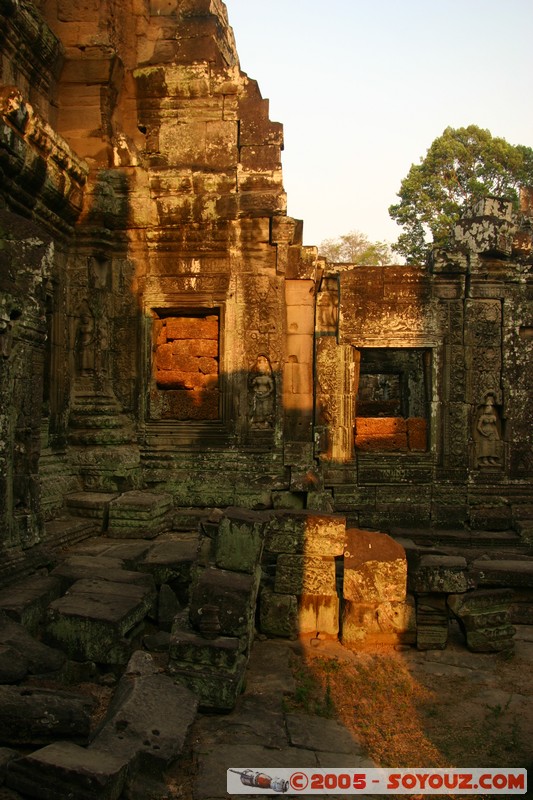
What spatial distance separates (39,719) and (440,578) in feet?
10.6

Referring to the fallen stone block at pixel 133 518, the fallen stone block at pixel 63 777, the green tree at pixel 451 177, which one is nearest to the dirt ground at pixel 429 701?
the fallen stone block at pixel 63 777

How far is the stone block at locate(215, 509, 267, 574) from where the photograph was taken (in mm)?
4941

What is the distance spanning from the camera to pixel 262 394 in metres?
Answer: 8.05

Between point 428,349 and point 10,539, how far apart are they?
19.6 feet

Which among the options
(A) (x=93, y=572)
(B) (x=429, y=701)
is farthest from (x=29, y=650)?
(B) (x=429, y=701)

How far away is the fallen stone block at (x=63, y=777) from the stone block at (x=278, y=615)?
8.39 ft

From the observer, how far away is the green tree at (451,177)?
79.4 feet

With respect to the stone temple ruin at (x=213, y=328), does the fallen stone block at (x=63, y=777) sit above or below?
below

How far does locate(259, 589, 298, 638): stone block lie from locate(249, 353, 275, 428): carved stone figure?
310cm

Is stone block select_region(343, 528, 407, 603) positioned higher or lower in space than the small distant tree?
lower

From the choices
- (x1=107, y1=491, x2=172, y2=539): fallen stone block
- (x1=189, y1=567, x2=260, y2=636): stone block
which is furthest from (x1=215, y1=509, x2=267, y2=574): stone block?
(x1=107, y1=491, x2=172, y2=539): fallen stone block

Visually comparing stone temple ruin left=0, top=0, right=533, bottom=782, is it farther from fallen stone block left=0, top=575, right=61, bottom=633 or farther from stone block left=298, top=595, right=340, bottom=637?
fallen stone block left=0, top=575, right=61, bottom=633

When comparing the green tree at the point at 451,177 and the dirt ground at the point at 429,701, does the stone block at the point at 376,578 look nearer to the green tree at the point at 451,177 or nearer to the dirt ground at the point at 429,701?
the dirt ground at the point at 429,701

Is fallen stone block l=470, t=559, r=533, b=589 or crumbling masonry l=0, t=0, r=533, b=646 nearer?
fallen stone block l=470, t=559, r=533, b=589
